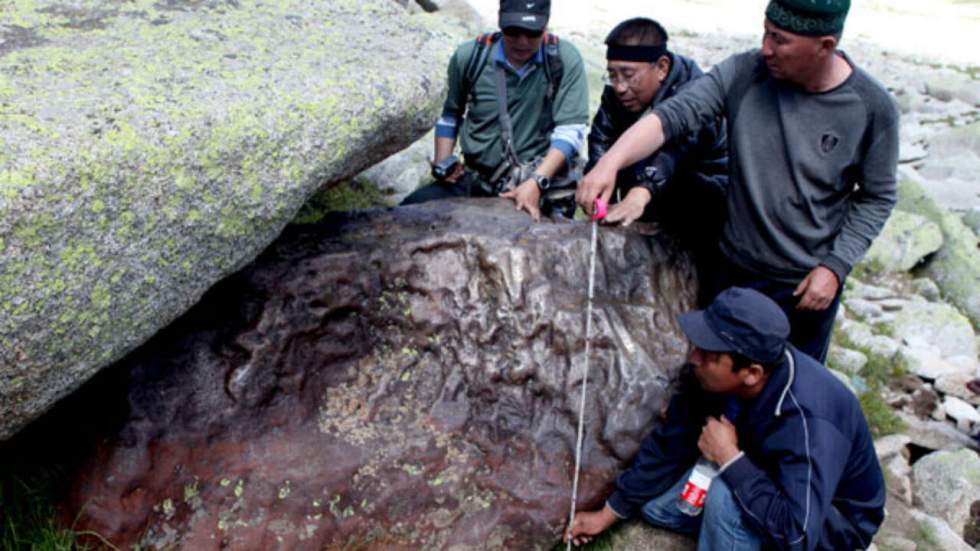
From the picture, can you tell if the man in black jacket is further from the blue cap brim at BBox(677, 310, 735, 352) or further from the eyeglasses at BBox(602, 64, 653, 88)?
the blue cap brim at BBox(677, 310, 735, 352)

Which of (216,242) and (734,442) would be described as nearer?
(216,242)

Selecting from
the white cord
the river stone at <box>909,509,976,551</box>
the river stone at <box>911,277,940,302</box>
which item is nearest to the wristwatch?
the white cord

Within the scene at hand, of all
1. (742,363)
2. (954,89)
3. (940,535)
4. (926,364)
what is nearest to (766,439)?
(742,363)

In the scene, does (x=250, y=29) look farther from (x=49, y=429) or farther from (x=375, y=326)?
(x=49, y=429)

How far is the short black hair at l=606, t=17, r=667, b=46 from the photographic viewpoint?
18.1 ft

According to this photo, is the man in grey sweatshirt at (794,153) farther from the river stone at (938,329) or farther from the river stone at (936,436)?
the river stone at (938,329)

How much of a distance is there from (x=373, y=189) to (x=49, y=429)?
15.5 ft

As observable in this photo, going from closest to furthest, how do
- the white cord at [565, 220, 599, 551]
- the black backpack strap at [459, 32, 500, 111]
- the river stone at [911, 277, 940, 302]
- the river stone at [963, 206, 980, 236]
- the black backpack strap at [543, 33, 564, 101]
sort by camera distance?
1. the white cord at [565, 220, 599, 551]
2. the black backpack strap at [543, 33, 564, 101]
3. the black backpack strap at [459, 32, 500, 111]
4. the river stone at [911, 277, 940, 302]
5. the river stone at [963, 206, 980, 236]

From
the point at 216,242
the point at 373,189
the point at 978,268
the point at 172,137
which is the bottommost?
the point at 978,268

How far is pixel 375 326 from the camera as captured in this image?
4.98m

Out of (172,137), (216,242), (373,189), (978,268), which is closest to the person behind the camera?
(172,137)

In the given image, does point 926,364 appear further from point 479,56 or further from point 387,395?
point 387,395

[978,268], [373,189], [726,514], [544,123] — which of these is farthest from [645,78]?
[978,268]

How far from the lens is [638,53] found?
554cm
